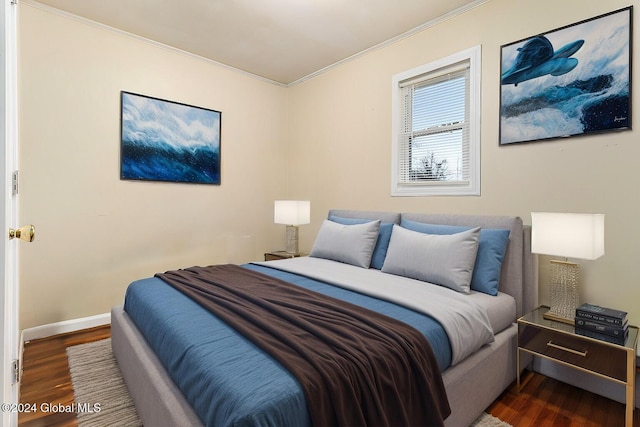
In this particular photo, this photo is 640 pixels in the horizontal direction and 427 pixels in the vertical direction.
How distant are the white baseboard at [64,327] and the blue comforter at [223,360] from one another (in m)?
1.42

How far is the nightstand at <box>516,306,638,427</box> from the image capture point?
5.29 feet

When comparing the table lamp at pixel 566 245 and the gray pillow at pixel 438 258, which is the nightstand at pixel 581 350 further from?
the gray pillow at pixel 438 258

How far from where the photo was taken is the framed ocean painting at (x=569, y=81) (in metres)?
2.00

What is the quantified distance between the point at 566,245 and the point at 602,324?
44 cm

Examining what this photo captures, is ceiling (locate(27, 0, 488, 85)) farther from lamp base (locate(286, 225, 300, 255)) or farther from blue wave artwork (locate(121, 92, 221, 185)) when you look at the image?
lamp base (locate(286, 225, 300, 255))

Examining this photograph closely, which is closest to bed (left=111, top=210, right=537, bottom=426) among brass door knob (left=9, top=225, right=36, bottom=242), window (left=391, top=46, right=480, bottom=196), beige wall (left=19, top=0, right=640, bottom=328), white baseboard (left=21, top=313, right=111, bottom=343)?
beige wall (left=19, top=0, right=640, bottom=328)

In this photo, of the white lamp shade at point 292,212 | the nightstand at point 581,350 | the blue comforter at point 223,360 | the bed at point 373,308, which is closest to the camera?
the blue comforter at point 223,360

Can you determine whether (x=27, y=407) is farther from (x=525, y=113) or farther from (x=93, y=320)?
(x=525, y=113)

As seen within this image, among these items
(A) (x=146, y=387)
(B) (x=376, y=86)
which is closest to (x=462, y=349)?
(A) (x=146, y=387)

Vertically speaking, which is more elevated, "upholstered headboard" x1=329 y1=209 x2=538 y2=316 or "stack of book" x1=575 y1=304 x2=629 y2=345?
"upholstered headboard" x1=329 y1=209 x2=538 y2=316

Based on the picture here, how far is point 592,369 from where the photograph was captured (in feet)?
5.66

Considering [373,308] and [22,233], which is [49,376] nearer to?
[22,233]

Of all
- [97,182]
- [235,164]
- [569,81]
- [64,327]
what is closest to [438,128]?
[569,81]

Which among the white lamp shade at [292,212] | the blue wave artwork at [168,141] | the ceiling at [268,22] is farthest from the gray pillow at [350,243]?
the ceiling at [268,22]
